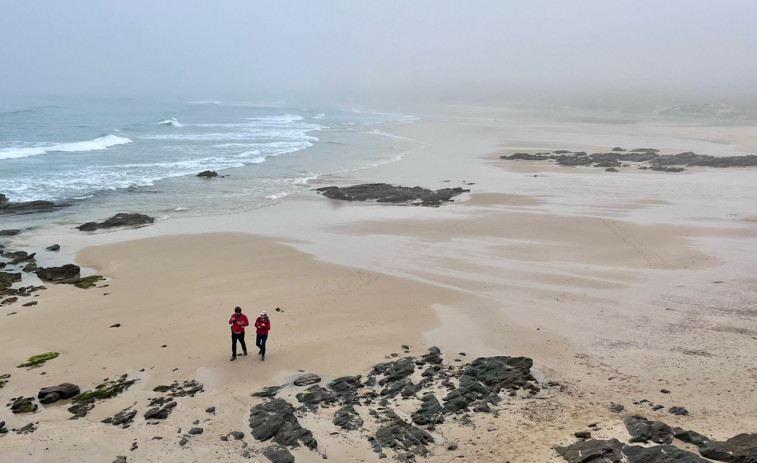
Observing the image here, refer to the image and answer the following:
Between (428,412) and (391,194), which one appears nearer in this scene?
(428,412)

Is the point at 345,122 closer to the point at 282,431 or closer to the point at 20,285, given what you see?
the point at 20,285

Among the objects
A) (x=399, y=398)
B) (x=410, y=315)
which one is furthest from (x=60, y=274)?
(x=399, y=398)

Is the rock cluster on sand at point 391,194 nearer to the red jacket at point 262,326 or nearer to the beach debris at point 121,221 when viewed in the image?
the beach debris at point 121,221

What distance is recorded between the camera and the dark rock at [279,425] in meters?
8.72

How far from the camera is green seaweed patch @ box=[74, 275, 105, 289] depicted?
632 inches

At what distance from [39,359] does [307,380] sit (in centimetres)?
573

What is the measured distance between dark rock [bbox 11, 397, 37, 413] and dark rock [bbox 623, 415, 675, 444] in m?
9.94

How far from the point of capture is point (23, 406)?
9.86 meters

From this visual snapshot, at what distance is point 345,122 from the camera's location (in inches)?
3231

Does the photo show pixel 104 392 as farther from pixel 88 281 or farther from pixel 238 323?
pixel 88 281

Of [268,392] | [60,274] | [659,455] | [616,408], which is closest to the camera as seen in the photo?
[659,455]

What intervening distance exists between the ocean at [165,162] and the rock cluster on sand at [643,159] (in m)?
12.6

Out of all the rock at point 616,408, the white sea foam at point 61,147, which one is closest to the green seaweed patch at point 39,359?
the rock at point 616,408

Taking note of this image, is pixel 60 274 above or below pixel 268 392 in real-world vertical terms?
above
